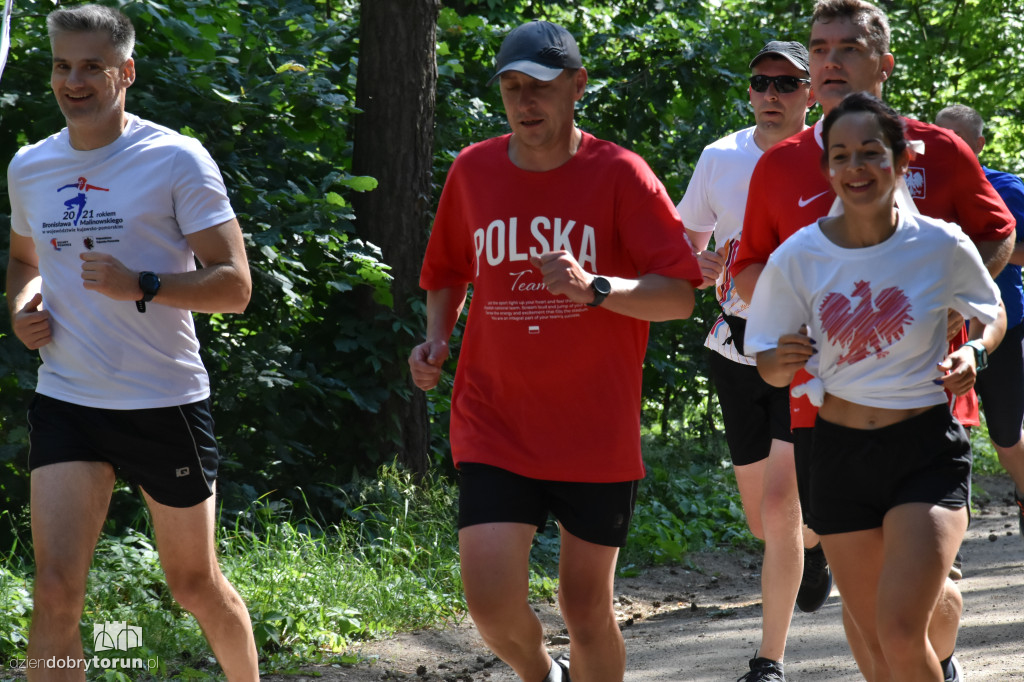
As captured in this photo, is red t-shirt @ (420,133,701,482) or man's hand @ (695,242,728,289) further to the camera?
man's hand @ (695,242,728,289)

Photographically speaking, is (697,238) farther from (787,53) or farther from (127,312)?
(127,312)

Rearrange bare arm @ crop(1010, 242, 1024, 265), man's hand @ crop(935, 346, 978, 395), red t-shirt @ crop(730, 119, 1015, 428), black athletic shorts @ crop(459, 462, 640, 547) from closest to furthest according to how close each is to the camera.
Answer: man's hand @ crop(935, 346, 978, 395)
black athletic shorts @ crop(459, 462, 640, 547)
red t-shirt @ crop(730, 119, 1015, 428)
bare arm @ crop(1010, 242, 1024, 265)

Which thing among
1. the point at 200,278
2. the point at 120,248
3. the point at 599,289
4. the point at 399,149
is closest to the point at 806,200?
the point at 599,289

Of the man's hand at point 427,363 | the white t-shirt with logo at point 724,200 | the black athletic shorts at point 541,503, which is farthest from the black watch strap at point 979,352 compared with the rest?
the white t-shirt with logo at point 724,200

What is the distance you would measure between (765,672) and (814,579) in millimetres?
849

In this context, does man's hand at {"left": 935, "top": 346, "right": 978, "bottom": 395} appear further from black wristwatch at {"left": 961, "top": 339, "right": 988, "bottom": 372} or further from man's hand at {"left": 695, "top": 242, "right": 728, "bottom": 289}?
man's hand at {"left": 695, "top": 242, "right": 728, "bottom": 289}

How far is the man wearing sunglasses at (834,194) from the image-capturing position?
385 cm

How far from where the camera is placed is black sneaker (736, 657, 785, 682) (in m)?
4.82

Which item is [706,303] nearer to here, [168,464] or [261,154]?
[261,154]

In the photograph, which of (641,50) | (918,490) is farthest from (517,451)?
(641,50)

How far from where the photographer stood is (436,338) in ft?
13.7

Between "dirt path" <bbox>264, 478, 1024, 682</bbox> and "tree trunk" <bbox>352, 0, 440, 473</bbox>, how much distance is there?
195 centimetres

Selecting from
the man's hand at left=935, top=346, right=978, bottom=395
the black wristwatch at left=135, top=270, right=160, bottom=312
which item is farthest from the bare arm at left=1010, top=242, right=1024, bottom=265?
the black wristwatch at left=135, top=270, right=160, bottom=312

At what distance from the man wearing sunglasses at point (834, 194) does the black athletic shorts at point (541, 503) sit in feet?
1.98
